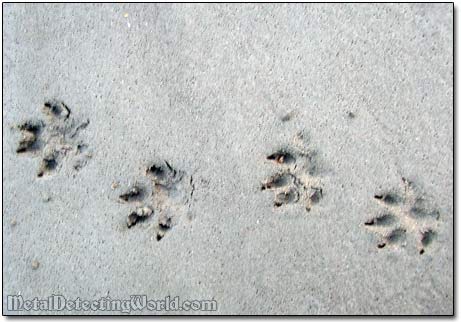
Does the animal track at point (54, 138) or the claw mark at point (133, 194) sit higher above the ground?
the animal track at point (54, 138)

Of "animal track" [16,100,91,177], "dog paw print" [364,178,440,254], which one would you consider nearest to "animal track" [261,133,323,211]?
"dog paw print" [364,178,440,254]

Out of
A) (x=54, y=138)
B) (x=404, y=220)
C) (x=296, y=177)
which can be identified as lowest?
(x=404, y=220)

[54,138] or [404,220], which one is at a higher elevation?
[54,138]

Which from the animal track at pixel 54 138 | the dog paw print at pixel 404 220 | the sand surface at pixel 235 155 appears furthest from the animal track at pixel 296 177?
the animal track at pixel 54 138

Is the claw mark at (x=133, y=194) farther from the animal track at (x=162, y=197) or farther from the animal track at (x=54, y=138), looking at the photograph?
the animal track at (x=54, y=138)

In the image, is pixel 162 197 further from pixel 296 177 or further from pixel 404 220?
pixel 404 220

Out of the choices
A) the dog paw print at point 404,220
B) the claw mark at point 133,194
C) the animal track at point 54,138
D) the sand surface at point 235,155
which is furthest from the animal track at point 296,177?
the animal track at point 54,138

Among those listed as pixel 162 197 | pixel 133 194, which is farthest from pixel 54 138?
pixel 162 197
